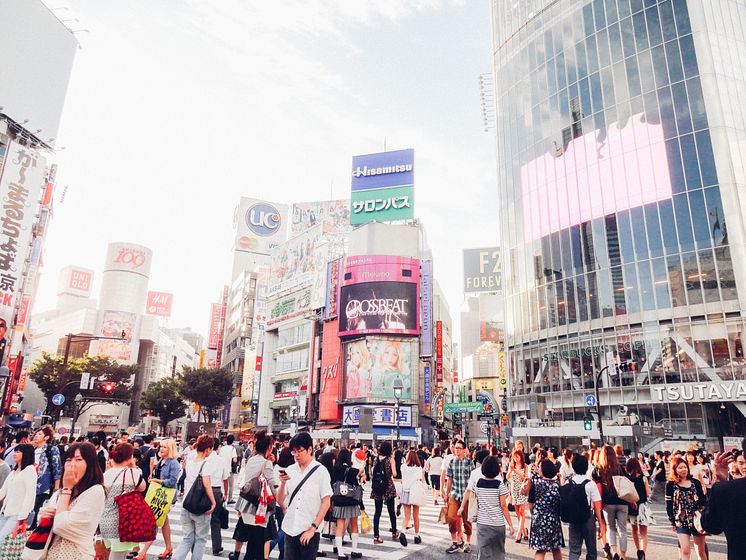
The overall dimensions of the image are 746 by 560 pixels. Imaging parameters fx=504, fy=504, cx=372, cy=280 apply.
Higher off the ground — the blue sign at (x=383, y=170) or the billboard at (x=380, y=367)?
the blue sign at (x=383, y=170)

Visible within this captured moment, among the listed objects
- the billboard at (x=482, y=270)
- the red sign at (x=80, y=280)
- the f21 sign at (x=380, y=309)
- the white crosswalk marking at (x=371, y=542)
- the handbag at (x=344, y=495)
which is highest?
the red sign at (x=80, y=280)

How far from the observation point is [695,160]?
35.9 m

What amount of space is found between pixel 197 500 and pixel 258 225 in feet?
379

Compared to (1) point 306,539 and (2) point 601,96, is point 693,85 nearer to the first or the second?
(2) point 601,96

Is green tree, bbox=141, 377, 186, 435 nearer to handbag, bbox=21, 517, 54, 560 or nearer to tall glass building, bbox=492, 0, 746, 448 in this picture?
tall glass building, bbox=492, 0, 746, 448

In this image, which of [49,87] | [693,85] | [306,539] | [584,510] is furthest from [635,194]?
[49,87]

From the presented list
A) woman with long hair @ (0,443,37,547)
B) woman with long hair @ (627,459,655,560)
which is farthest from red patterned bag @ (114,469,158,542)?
woman with long hair @ (627,459,655,560)

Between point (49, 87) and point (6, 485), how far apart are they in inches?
2086

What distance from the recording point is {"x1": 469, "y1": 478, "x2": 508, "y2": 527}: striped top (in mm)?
6938

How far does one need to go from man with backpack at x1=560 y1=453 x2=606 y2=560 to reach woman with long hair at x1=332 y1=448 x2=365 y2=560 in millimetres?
3829

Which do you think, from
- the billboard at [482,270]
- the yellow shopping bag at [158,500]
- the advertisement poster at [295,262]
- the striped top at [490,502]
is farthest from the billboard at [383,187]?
the striped top at [490,502]

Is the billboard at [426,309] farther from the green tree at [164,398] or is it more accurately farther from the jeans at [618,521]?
the jeans at [618,521]

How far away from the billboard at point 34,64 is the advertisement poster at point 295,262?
30.3 metres

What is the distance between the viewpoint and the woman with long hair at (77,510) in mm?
3988
